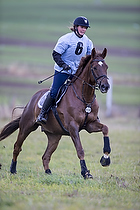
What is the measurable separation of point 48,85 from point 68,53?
77.0 ft

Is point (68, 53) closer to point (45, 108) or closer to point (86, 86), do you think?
point (86, 86)

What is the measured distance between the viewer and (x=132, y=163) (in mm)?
9969

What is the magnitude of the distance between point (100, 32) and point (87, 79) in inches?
2033

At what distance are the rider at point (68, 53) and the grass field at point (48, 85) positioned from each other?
649mm

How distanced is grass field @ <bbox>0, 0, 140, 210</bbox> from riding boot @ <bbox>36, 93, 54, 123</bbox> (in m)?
1.10

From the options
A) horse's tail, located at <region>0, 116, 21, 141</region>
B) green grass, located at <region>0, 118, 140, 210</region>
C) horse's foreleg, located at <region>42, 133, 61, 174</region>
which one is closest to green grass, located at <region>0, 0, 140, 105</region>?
green grass, located at <region>0, 118, 140, 210</region>

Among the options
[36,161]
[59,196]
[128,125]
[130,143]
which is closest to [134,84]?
[128,125]

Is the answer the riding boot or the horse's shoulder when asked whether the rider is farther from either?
the horse's shoulder

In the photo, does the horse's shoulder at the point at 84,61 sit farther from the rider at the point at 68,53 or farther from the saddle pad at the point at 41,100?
the saddle pad at the point at 41,100

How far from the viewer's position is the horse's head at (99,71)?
7.30 metres

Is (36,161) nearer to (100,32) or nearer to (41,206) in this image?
(41,206)

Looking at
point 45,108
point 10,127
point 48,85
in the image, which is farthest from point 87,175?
point 48,85

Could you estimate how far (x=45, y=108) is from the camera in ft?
27.9

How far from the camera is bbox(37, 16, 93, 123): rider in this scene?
320 inches
